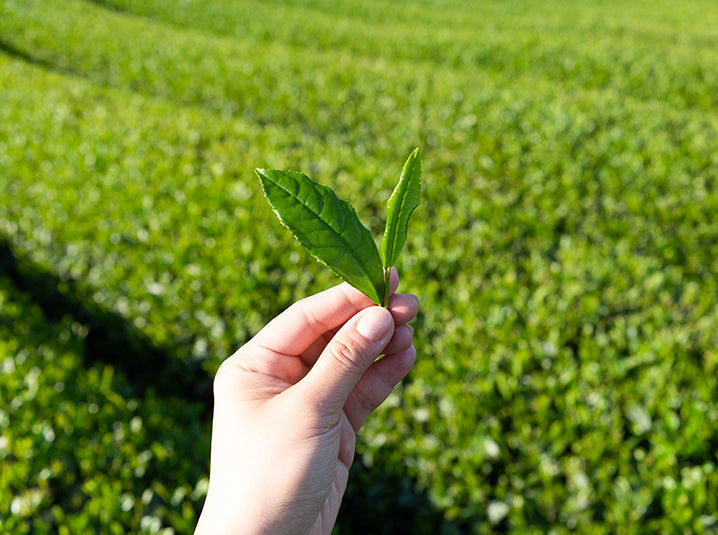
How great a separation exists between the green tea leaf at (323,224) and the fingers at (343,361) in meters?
0.10

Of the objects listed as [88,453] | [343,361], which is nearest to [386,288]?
[343,361]

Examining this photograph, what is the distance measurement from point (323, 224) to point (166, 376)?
2891 millimetres

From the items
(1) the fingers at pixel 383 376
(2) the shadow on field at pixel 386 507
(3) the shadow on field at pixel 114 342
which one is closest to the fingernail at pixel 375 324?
(1) the fingers at pixel 383 376

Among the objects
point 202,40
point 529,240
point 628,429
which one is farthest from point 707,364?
point 202,40

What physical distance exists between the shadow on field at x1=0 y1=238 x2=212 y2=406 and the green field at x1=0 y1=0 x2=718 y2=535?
0.07 feet

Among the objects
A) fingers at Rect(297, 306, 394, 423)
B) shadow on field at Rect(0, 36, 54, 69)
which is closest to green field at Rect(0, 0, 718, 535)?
fingers at Rect(297, 306, 394, 423)

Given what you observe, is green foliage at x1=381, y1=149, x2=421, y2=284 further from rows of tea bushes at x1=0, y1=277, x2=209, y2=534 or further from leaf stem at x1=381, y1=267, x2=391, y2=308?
rows of tea bushes at x1=0, y1=277, x2=209, y2=534

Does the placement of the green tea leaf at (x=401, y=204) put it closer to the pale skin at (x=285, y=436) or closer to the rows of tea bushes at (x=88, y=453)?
the pale skin at (x=285, y=436)

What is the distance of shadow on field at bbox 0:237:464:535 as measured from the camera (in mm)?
2762

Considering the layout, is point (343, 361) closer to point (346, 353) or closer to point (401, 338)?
point (346, 353)

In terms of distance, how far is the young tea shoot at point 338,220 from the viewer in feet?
3.51

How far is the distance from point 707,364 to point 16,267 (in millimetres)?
5022

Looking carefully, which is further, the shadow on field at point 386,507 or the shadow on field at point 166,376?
the shadow on field at point 166,376

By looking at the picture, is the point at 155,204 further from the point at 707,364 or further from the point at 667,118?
the point at 667,118
